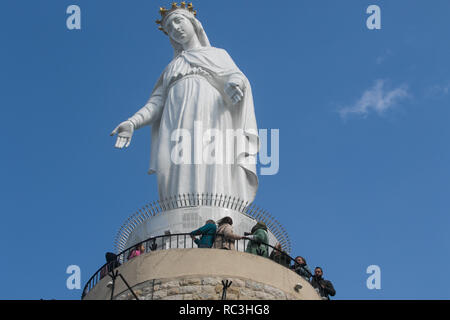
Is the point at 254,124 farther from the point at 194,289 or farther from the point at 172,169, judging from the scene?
the point at 194,289

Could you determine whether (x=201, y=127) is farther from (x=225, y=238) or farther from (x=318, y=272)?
(x=318, y=272)

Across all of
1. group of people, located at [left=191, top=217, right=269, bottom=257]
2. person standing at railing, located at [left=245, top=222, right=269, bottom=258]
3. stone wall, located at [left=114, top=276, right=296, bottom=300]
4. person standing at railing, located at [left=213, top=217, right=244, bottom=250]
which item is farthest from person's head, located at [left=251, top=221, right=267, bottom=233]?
stone wall, located at [left=114, top=276, right=296, bottom=300]

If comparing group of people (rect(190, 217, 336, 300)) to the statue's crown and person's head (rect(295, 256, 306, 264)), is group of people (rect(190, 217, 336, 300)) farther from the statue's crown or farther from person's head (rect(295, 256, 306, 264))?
the statue's crown

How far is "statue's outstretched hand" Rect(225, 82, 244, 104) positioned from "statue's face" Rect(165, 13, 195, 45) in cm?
313

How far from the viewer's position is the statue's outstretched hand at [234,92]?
26.1 meters

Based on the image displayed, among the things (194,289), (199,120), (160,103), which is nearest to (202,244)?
(194,289)

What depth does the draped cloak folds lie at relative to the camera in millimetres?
25234

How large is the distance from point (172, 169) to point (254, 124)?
2588mm

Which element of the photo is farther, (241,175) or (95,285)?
(241,175)

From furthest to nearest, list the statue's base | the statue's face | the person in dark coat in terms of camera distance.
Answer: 1. the statue's face
2. the statue's base
3. the person in dark coat

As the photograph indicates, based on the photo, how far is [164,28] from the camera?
2930 cm

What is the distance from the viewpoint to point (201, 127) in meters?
26.0

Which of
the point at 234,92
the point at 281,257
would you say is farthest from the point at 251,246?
the point at 234,92

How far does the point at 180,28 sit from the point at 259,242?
8.83 meters
